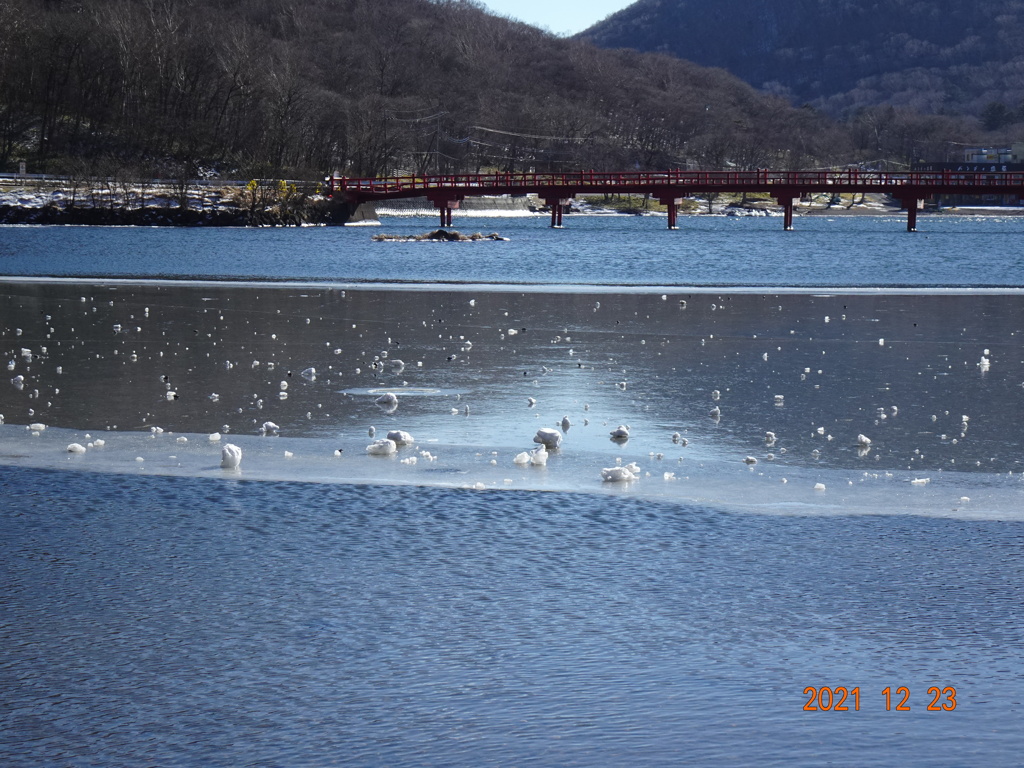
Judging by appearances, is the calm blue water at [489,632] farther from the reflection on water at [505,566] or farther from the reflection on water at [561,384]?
the reflection on water at [561,384]

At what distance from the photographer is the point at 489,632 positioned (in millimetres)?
6188

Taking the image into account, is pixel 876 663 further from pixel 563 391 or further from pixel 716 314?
pixel 716 314

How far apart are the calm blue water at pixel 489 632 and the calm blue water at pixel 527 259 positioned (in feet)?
83.2

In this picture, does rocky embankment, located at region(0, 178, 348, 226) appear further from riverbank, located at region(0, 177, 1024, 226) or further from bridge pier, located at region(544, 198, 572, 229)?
bridge pier, located at region(544, 198, 572, 229)

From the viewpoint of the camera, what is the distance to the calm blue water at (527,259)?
36.9m

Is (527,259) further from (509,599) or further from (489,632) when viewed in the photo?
(489,632)

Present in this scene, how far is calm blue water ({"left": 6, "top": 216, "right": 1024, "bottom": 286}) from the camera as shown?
3688 centimetres

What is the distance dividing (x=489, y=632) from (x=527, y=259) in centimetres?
4346

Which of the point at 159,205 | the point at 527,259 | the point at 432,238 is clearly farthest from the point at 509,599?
the point at 159,205

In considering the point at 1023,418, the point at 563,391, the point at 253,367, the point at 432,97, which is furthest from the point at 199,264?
the point at 432,97

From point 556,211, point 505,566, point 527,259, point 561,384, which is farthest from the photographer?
point 556,211

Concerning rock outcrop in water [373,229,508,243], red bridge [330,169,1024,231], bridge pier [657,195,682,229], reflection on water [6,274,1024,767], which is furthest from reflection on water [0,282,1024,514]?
bridge pier [657,195,682,229]

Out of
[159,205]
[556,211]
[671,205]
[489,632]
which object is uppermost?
[671,205]

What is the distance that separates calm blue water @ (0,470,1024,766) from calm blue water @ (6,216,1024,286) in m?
25.4
